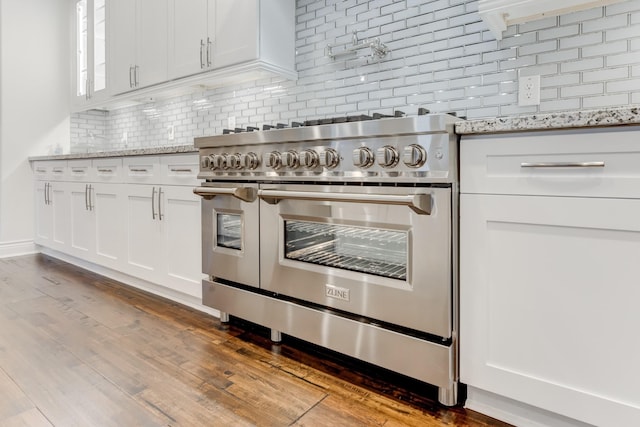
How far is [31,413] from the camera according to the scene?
131cm

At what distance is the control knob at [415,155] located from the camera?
1312mm

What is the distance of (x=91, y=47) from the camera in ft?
12.4

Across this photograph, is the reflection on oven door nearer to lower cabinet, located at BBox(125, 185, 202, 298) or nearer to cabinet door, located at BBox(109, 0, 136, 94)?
lower cabinet, located at BBox(125, 185, 202, 298)

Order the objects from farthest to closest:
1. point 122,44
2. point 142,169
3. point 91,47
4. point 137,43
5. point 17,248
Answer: point 17,248
point 91,47
point 122,44
point 137,43
point 142,169

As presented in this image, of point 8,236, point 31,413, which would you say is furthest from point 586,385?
point 8,236

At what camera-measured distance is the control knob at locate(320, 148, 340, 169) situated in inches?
60.4

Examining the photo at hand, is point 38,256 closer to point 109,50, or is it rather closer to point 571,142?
point 109,50

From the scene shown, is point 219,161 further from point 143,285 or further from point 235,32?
point 143,285

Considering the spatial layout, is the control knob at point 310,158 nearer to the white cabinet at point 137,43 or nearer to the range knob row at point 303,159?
the range knob row at point 303,159

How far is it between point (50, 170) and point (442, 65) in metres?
3.50

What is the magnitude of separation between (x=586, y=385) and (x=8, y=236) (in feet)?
15.2

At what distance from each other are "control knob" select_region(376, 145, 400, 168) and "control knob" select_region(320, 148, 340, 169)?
20 cm

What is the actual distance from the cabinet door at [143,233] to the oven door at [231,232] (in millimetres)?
507

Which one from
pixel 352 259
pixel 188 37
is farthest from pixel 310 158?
pixel 188 37
